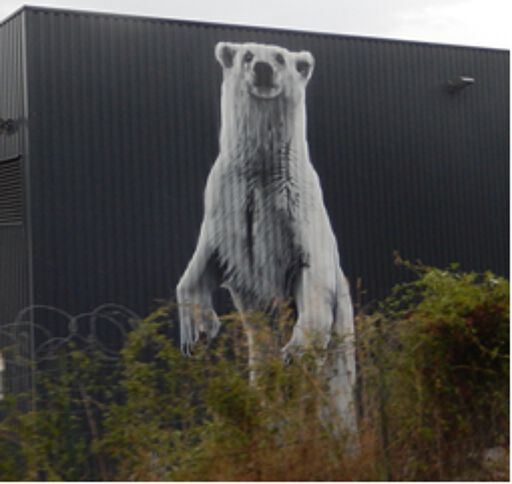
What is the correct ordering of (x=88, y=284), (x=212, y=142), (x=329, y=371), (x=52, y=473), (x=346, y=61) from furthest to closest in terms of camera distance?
(x=346, y=61) → (x=212, y=142) → (x=88, y=284) → (x=329, y=371) → (x=52, y=473)

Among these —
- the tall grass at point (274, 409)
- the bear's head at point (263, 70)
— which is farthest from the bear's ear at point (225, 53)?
the tall grass at point (274, 409)

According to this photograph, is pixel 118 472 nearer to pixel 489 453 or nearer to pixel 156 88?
pixel 489 453

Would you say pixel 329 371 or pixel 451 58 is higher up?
pixel 451 58

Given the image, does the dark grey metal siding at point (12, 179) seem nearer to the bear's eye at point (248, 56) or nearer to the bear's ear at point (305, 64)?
the bear's eye at point (248, 56)

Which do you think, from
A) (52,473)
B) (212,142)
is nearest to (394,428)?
(52,473)

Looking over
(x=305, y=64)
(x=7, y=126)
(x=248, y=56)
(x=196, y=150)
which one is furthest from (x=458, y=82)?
(x=7, y=126)

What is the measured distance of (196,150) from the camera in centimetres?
1552

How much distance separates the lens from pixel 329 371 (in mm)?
8602

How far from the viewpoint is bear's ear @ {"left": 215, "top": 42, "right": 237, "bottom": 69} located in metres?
15.8

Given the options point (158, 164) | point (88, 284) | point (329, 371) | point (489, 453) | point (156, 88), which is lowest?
point (489, 453)

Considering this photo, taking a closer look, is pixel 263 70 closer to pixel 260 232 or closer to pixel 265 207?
pixel 265 207

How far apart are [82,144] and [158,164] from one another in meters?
1.24

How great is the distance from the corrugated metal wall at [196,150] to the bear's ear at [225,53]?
123mm

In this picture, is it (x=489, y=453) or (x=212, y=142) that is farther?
(x=212, y=142)
